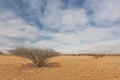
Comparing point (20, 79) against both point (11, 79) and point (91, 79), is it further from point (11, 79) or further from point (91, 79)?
point (91, 79)

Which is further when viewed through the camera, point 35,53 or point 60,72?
point 35,53

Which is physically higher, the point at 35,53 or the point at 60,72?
the point at 35,53

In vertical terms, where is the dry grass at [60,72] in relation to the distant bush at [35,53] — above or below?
below

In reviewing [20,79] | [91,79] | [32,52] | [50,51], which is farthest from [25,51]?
[91,79]

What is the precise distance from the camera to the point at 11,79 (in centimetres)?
1755

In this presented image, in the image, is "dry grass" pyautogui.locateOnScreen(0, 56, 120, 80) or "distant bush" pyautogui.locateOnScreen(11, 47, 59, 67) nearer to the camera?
"dry grass" pyautogui.locateOnScreen(0, 56, 120, 80)

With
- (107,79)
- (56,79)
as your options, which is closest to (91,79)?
(107,79)

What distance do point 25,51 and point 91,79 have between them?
51.5ft

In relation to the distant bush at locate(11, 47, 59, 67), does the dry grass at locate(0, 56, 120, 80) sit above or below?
below

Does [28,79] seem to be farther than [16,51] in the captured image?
No

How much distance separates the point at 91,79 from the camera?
17531 mm

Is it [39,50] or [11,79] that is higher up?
[39,50]

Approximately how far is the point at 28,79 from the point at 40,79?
106 centimetres

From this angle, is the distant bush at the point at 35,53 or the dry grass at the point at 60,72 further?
the distant bush at the point at 35,53
